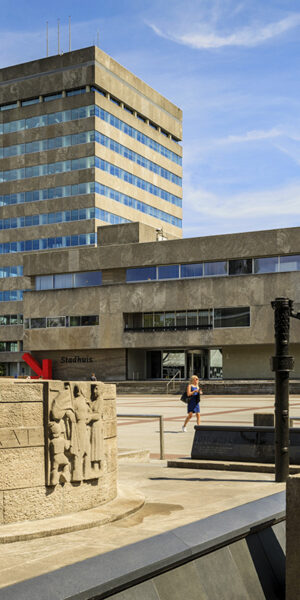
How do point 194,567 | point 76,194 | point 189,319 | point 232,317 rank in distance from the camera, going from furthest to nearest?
point 76,194 → point 189,319 → point 232,317 → point 194,567

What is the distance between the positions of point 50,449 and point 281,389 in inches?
173

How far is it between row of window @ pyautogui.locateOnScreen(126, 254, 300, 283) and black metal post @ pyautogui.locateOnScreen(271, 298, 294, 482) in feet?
148

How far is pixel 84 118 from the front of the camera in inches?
3022

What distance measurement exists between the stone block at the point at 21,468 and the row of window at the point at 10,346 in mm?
73881

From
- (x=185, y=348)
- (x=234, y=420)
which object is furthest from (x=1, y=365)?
(x=234, y=420)

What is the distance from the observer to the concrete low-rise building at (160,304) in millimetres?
55969

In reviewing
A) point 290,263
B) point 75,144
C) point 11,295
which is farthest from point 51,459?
point 11,295

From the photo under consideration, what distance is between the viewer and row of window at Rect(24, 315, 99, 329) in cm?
6294

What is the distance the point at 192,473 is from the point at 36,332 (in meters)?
54.6

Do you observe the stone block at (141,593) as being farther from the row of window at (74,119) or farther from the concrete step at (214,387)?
the row of window at (74,119)

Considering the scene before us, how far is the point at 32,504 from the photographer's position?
25.3ft

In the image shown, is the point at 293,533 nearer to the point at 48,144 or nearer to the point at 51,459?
the point at 51,459

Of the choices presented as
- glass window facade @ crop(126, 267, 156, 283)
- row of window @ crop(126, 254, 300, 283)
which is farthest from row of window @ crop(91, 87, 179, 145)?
row of window @ crop(126, 254, 300, 283)

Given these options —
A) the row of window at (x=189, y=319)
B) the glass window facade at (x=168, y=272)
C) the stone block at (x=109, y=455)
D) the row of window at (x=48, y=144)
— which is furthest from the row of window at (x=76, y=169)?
the stone block at (x=109, y=455)
